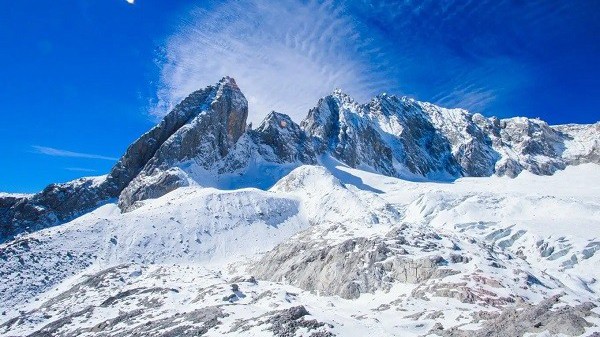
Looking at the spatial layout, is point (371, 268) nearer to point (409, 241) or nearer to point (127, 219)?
point (409, 241)

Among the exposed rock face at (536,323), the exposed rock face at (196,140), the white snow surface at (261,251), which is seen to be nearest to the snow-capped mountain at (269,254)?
the exposed rock face at (536,323)

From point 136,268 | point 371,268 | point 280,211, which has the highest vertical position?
point 280,211

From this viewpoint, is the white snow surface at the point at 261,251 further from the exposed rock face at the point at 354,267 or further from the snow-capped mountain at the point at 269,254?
the exposed rock face at the point at 354,267

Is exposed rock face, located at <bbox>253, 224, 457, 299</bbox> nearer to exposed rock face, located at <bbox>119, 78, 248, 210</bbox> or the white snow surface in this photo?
the white snow surface

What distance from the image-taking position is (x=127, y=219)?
106250mm

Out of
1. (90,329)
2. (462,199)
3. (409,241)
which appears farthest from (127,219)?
(462,199)

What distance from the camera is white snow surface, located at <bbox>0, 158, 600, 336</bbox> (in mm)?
46156

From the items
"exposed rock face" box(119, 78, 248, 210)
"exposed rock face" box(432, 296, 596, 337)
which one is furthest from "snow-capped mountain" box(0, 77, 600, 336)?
"exposed rock face" box(119, 78, 248, 210)

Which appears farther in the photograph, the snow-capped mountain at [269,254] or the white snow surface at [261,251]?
the white snow surface at [261,251]

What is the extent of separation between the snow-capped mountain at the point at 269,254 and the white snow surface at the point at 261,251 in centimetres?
32

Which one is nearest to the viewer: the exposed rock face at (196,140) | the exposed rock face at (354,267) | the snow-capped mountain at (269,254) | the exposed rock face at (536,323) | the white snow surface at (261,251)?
the exposed rock face at (536,323)

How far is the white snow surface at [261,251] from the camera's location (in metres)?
46.2

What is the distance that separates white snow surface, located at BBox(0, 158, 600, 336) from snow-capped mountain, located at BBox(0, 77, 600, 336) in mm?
316

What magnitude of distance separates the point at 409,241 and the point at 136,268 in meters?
42.6
